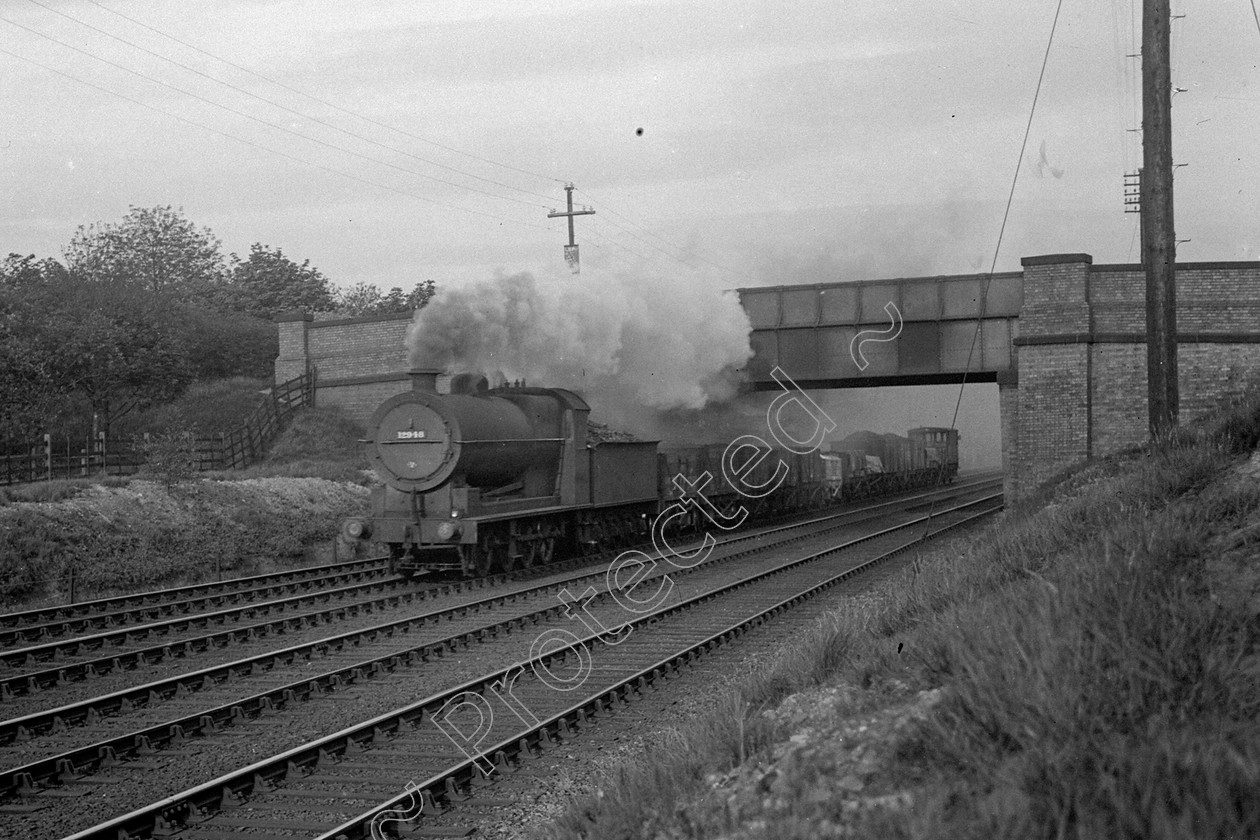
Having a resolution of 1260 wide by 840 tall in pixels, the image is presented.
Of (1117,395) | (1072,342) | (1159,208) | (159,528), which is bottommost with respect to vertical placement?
(159,528)

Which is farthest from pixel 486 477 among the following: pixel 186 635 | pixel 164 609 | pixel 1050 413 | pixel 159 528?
pixel 1050 413

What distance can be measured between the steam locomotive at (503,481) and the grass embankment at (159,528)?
12.9 ft

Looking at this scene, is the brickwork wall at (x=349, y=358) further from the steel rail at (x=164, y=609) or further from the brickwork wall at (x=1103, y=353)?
the brickwork wall at (x=1103, y=353)

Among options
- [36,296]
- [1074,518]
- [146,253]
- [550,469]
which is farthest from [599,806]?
[146,253]

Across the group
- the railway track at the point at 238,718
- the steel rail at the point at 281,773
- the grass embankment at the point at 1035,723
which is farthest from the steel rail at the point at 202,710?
the grass embankment at the point at 1035,723

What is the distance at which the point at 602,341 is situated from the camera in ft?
67.5

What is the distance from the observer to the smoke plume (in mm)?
16234

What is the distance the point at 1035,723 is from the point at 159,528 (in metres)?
17.3

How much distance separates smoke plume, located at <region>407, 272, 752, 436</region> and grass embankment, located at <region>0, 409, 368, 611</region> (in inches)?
221

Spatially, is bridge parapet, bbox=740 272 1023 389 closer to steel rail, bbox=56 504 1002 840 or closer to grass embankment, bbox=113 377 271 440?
grass embankment, bbox=113 377 271 440

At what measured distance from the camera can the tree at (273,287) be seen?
48875 millimetres

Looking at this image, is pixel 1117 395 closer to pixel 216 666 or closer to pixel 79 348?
pixel 216 666

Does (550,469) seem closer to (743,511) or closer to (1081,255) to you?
(743,511)

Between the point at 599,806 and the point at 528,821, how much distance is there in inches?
54.8
